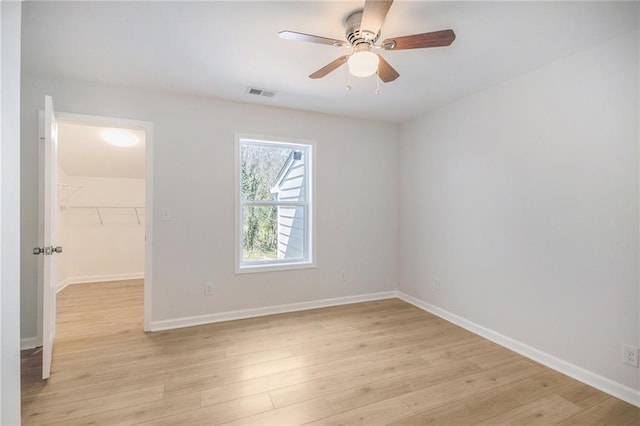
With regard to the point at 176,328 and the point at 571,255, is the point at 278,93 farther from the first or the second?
the point at 571,255

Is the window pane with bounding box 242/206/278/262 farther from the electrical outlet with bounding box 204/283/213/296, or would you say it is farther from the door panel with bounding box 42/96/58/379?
the door panel with bounding box 42/96/58/379

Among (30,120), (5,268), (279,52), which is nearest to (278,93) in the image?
(279,52)

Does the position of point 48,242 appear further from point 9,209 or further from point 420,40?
point 420,40

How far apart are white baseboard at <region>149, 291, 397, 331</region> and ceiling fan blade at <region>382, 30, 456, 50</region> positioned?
2.90m

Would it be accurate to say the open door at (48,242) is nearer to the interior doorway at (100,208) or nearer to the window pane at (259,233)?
the window pane at (259,233)

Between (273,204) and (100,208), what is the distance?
11.3 ft

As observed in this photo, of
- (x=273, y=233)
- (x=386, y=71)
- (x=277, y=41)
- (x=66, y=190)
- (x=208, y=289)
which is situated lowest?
(x=208, y=289)

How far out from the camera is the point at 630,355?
1.96 m

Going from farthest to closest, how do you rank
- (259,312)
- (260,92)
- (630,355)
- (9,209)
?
(259,312), (260,92), (630,355), (9,209)

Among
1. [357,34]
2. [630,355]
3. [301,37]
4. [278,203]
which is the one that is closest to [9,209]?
[301,37]

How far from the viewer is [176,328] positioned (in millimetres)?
3078

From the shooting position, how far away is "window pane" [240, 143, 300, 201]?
11.7ft

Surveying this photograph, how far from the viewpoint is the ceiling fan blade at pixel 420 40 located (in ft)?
5.48

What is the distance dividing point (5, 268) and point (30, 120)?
222cm
